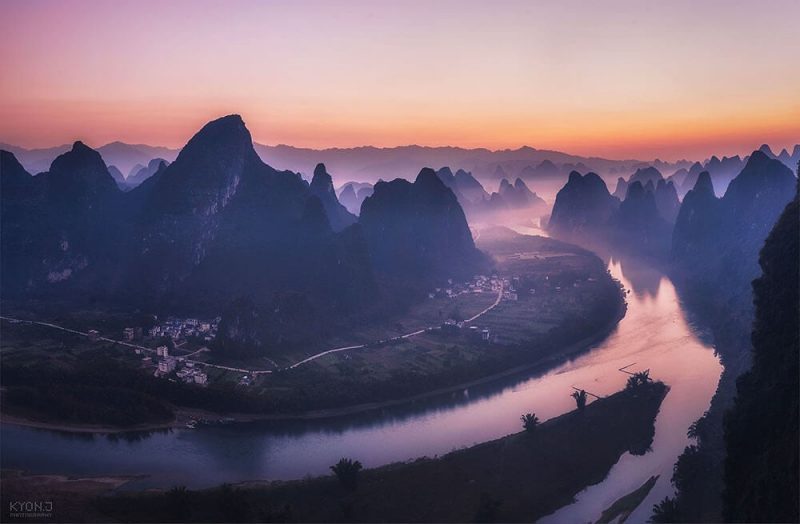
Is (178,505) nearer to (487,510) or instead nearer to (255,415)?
→ (255,415)

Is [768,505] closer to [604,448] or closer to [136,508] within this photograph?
[604,448]

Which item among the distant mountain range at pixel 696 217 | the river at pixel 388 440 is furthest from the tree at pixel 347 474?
the distant mountain range at pixel 696 217

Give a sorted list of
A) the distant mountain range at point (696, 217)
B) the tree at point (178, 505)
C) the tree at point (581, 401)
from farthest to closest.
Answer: the distant mountain range at point (696, 217)
the tree at point (581, 401)
the tree at point (178, 505)

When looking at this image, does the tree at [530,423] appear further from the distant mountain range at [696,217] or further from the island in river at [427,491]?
the distant mountain range at [696,217]

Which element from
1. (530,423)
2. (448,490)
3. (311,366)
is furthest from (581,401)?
(311,366)

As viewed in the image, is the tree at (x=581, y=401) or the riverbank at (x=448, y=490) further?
the tree at (x=581, y=401)
